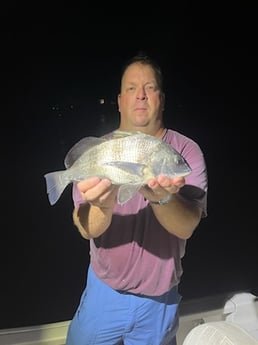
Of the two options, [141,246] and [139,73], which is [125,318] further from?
[139,73]

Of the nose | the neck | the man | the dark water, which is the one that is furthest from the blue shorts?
the dark water

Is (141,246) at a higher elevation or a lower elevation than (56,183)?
lower

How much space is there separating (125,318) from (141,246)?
25 centimetres

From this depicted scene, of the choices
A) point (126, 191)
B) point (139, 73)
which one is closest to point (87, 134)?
point (139, 73)

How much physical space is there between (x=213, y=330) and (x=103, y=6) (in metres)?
3.29

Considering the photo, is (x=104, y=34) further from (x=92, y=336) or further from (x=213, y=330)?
(x=213, y=330)

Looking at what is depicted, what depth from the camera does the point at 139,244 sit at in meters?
1.56

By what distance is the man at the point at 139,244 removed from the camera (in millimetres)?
1499

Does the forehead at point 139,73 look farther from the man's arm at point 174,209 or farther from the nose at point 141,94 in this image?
the man's arm at point 174,209

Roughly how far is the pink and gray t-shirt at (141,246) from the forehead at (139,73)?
187 millimetres

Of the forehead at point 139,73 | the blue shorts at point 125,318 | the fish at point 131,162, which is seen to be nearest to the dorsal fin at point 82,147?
the fish at point 131,162

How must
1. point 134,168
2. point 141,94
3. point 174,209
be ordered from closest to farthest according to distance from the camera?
point 134,168, point 174,209, point 141,94

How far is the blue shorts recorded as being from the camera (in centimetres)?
161

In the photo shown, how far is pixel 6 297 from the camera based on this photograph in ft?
9.96
